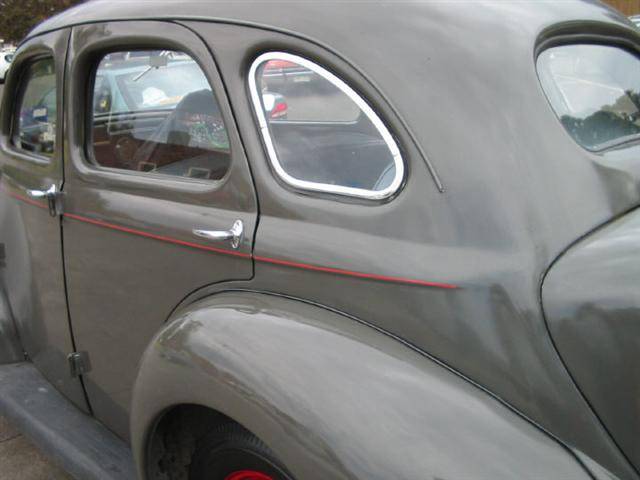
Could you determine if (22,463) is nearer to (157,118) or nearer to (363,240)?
(157,118)

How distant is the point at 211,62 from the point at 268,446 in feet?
3.43

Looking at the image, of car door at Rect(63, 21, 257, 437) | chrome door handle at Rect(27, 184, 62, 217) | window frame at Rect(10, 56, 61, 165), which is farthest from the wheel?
window frame at Rect(10, 56, 61, 165)

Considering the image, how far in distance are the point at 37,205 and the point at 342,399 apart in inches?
67.2

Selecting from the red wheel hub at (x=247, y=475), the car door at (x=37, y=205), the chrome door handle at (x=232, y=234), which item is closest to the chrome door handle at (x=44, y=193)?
the car door at (x=37, y=205)

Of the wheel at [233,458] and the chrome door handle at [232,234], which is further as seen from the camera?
the chrome door handle at [232,234]

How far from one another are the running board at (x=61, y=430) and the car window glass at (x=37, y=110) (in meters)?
1.00

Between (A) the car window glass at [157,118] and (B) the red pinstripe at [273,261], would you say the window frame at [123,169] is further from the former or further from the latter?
(B) the red pinstripe at [273,261]

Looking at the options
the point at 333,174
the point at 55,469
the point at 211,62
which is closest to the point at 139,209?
the point at 211,62

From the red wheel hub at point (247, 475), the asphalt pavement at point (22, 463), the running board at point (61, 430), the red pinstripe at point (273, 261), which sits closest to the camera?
the red pinstripe at point (273, 261)

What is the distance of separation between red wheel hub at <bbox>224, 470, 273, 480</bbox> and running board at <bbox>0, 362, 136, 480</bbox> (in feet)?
1.86

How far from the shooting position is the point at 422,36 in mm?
1600

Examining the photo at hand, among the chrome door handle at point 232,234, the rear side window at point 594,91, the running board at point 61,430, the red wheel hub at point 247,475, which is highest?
the rear side window at point 594,91

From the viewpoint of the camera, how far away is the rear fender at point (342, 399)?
130 centimetres

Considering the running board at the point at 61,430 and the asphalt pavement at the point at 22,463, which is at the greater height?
the running board at the point at 61,430
